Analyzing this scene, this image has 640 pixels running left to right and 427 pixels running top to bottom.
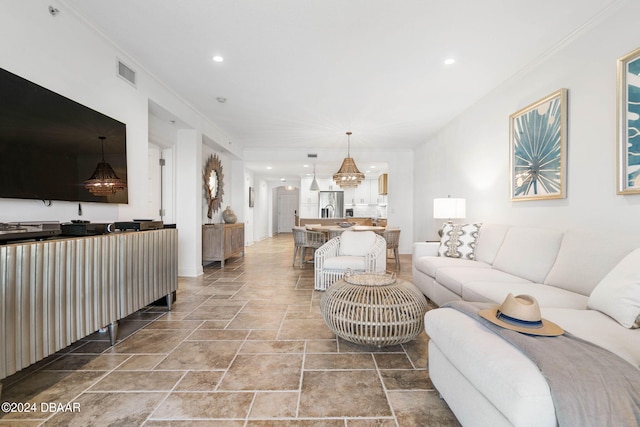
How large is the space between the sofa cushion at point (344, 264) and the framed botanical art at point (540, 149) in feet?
6.31

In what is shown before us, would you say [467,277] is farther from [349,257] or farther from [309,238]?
[309,238]

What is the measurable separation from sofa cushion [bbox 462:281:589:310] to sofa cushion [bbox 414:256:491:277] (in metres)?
0.67

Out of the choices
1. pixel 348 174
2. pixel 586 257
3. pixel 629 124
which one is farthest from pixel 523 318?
pixel 348 174

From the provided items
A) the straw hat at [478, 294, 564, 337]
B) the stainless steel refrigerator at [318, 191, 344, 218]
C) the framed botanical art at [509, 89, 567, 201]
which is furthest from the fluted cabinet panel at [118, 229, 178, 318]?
the stainless steel refrigerator at [318, 191, 344, 218]

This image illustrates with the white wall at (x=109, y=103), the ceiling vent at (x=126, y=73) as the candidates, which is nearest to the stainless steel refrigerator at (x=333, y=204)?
the white wall at (x=109, y=103)

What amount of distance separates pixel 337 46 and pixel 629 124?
238cm

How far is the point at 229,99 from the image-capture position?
412cm

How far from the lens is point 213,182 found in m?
5.95

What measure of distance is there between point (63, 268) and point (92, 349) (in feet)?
2.82

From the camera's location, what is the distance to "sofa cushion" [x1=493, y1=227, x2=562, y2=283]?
241 cm

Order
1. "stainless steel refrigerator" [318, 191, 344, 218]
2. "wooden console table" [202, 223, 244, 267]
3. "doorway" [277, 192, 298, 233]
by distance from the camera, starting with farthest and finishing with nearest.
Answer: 1. "doorway" [277, 192, 298, 233]
2. "stainless steel refrigerator" [318, 191, 344, 218]
3. "wooden console table" [202, 223, 244, 267]

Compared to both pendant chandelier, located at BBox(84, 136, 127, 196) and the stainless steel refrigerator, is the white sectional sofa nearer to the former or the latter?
pendant chandelier, located at BBox(84, 136, 127, 196)

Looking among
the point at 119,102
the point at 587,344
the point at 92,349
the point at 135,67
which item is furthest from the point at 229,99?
the point at 587,344

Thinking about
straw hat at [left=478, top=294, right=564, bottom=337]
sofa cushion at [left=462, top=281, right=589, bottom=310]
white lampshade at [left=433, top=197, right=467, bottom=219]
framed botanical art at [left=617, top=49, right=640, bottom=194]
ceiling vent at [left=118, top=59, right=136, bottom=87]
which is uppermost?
ceiling vent at [left=118, top=59, right=136, bottom=87]
